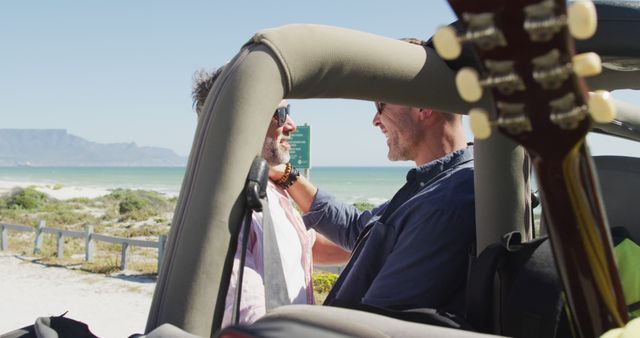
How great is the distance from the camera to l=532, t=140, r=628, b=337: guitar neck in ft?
3.15

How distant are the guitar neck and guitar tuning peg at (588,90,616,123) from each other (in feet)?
0.38

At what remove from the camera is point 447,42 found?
827 millimetres

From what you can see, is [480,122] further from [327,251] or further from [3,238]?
[3,238]

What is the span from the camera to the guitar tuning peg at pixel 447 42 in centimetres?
82

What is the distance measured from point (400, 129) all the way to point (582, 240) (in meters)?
1.75

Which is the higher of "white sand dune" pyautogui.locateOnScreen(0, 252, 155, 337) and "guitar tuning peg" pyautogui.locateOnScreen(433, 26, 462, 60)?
"guitar tuning peg" pyautogui.locateOnScreen(433, 26, 462, 60)

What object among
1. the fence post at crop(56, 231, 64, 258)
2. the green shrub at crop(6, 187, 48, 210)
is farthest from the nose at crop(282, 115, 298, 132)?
the green shrub at crop(6, 187, 48, 210)

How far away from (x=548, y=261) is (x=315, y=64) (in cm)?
73

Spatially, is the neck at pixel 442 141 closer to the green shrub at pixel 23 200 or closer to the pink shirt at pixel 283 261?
the pink shirt at pixel 283 261

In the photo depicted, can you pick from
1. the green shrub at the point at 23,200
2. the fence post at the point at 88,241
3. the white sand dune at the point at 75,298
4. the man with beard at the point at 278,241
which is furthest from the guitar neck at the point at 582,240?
the green shrub at the point at 23,200

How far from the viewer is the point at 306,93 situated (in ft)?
4.89

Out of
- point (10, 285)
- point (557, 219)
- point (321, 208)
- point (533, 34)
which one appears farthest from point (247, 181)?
point (10, 285)

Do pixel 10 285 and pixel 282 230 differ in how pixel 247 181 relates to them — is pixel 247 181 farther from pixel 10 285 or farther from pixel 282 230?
pixel 10 285

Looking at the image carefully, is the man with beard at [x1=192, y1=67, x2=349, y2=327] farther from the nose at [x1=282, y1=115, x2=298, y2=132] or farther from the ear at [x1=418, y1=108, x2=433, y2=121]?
the ear at [x1=418, y1=108, x2=433, y2=121]
